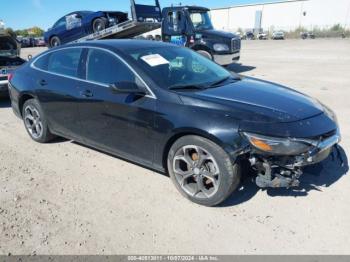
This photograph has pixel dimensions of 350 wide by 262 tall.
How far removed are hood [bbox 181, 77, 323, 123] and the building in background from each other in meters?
78.0

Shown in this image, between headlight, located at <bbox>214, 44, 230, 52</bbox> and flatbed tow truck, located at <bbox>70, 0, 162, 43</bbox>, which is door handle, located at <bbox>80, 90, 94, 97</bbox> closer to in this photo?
flatbed tow truck, located at <bbox>70, 0, 162, 43</bbox>

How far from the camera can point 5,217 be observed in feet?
11.2

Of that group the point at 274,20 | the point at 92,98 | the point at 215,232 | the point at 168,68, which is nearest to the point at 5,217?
the point at 92,98

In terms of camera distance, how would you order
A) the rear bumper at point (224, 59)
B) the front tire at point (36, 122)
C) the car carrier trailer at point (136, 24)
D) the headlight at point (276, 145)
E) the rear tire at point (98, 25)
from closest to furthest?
the headlight at point (276, 145) → the front tire at point (36, 122) → the car carrier trailer at point (136, 24) → the rear bumper at point (224, 59) → the rear tire at point (98, 25)

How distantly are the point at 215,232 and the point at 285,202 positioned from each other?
2.94ft

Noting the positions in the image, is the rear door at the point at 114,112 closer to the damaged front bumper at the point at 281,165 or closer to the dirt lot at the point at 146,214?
the dirt lot at the point at 146,214

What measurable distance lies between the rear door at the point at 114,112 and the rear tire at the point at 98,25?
33.4 feet

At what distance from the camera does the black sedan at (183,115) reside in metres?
3.16

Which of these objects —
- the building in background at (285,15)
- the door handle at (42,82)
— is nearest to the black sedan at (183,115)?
the door handle at (42,82)

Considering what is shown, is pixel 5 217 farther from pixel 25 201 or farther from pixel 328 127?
pixel 328 127

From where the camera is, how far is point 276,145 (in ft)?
10.1

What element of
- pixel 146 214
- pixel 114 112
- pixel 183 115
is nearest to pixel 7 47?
pixel 114 112

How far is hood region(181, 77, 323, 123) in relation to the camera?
326 centimetres

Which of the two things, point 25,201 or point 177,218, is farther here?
point 25,201
